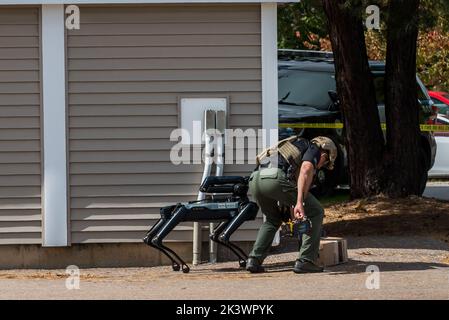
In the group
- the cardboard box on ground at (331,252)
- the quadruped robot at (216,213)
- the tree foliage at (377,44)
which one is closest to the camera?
the quadruped robot at (216,213)

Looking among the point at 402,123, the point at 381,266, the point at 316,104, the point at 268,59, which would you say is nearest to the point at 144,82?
the point at 268,59

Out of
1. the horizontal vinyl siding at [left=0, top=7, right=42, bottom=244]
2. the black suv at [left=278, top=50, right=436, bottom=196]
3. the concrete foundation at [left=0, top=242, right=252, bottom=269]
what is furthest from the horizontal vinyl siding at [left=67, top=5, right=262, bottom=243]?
the black suv at [left=278, top=50, right=436, bottom=196]

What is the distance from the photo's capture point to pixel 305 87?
60.5 ft

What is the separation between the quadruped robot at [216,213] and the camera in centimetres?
1132

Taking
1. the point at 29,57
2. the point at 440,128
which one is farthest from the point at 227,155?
the point at 440,128

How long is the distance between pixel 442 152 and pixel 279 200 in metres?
11.2

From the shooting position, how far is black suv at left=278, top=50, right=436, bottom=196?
1798 centimetres

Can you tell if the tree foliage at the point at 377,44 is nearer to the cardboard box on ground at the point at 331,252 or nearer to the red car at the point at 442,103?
the red car at the point at 442,103

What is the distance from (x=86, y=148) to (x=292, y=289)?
3.29 m

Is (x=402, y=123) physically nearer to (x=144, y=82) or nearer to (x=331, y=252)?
(x=331, y=252)

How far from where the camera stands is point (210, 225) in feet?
39.9

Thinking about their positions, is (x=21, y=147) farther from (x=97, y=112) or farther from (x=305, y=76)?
(x=305, y=76)

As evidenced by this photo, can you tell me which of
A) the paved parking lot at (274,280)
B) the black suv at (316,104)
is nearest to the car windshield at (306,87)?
the black suv at (316,104)

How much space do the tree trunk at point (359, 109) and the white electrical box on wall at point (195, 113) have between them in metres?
3.92
